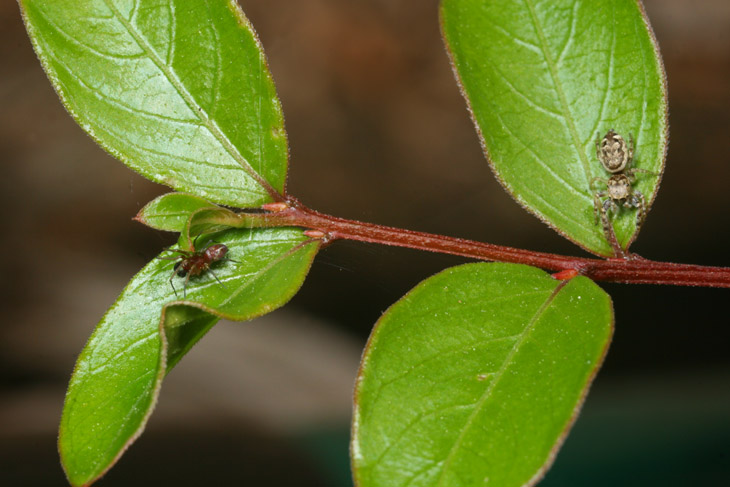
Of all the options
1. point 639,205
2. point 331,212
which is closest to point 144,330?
point 639,205

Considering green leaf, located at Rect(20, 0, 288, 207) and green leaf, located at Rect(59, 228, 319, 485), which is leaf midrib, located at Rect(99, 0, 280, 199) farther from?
green leaf, located at Rect(59, 228, 319, 485)

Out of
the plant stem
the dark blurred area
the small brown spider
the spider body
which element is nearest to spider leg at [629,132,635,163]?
the small brown spider

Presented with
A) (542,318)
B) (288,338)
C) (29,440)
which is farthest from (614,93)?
(29,440)

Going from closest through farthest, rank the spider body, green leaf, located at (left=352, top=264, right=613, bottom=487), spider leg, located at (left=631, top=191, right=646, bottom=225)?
green leaf, located at (left=352, top=264, right=613, bottom=487), the spider body, spider leg, located at (left=631, top=191, right=646, bottom=225)

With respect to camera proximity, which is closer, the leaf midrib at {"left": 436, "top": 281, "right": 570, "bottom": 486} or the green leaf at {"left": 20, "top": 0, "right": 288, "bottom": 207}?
the leaf midrib at {"left": 436, "top": 281, "right": 570, "bottom": 486}

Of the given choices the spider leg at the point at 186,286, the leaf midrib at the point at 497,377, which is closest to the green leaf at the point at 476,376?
the leaf midrib at the point at 497,377

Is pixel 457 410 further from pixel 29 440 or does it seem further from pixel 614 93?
pixel 29 440

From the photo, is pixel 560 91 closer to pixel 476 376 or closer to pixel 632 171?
pixel 632 171
